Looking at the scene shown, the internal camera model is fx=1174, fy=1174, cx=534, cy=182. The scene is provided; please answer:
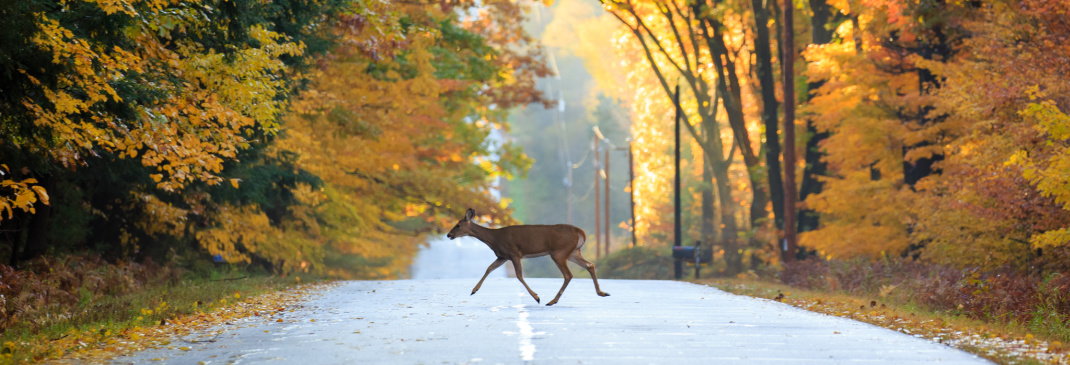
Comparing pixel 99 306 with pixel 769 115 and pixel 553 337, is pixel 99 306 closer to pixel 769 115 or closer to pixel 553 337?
pixel 553 337

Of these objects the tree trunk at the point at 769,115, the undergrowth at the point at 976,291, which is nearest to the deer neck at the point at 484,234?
the undergrowth at the point at 976,291

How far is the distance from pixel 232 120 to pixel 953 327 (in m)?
9.42

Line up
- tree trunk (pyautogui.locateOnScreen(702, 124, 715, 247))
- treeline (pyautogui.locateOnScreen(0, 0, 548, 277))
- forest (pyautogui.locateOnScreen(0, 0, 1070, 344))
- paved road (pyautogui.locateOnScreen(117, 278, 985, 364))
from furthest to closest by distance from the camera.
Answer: tree trunk (pyautogui.locateOnScreen(702, 124, 715, 247)) → forest (pyautogui.locateOnScreen(0, 0, 1070, 344)) → treeline (pyautogui.locateOnScreen(0, 0, 548, 277)) → paved road (pyautogui.locateOnScreen(117, 278, 985, 364))

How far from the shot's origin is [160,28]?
13.2m

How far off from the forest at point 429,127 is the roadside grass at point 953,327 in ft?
4.44

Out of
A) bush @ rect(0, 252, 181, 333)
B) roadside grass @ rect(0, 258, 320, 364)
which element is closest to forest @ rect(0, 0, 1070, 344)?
bush @ rect(0, 252, 181, 333)

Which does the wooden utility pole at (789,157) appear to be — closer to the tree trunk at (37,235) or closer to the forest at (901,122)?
the forest at (901,122)

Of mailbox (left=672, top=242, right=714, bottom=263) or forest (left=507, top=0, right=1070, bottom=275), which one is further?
mailbox (left=672, top=242, right=714, bottom=263)

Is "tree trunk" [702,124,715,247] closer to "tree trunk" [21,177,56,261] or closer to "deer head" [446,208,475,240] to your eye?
"deer head" [446,208,475,240]

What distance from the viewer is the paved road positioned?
1029cm

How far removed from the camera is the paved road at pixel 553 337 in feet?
33.8

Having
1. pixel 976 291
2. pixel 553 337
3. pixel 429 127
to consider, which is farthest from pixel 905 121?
pixel 553 337

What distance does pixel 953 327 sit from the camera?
44.7 feet

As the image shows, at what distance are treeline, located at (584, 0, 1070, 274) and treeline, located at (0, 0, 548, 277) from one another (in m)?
8.11
